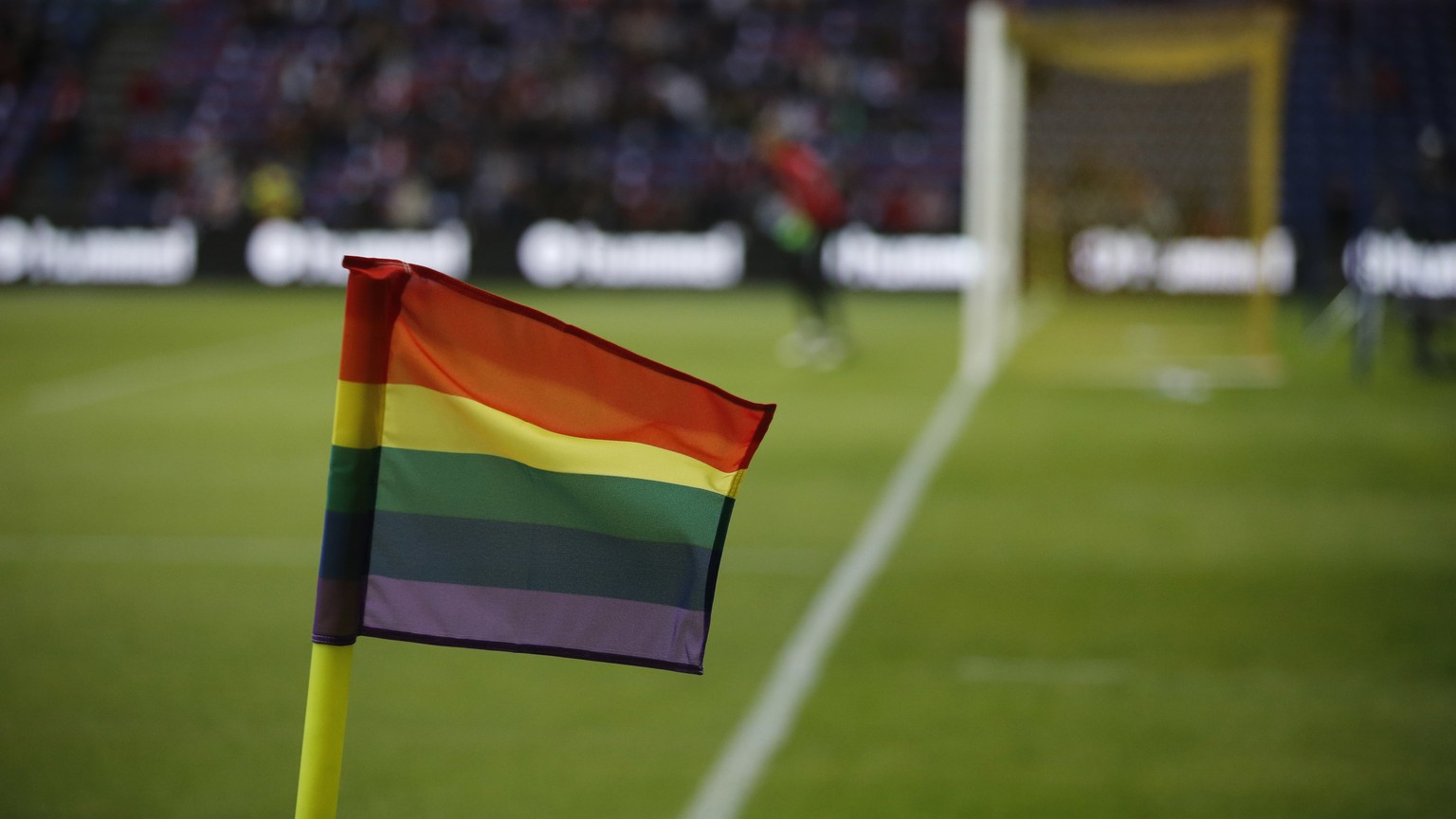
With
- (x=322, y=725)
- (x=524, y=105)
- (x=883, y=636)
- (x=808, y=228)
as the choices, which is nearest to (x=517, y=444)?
(x=322, y=725)

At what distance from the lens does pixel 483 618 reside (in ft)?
10.0

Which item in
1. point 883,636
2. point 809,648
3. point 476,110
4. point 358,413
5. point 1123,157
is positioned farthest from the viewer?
point 476,110

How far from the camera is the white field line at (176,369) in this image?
14.1m

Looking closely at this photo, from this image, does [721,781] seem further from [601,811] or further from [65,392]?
[65,392]

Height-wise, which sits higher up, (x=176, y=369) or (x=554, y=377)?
(x=176, y=369)

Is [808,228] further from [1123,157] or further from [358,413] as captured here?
[358,413]

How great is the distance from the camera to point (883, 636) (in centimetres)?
656

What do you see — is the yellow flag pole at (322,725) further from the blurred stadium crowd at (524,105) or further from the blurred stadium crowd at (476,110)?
the blurred stadium crowd at (476,110)

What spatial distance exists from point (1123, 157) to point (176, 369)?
13.1 m

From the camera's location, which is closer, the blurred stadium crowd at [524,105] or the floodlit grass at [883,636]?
the floodlit grass at [883,636]

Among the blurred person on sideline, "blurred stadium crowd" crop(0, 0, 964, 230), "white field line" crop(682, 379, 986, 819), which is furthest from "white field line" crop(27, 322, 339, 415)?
"blurred stadium crowd" crop(0, 0, 964, 230)

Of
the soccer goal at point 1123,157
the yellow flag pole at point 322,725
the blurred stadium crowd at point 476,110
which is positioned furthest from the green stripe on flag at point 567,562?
the blurred stadium crowd at point 476,110

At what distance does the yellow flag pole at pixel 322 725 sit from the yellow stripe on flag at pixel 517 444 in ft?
1.31

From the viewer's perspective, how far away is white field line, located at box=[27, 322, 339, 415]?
14.1 metres
